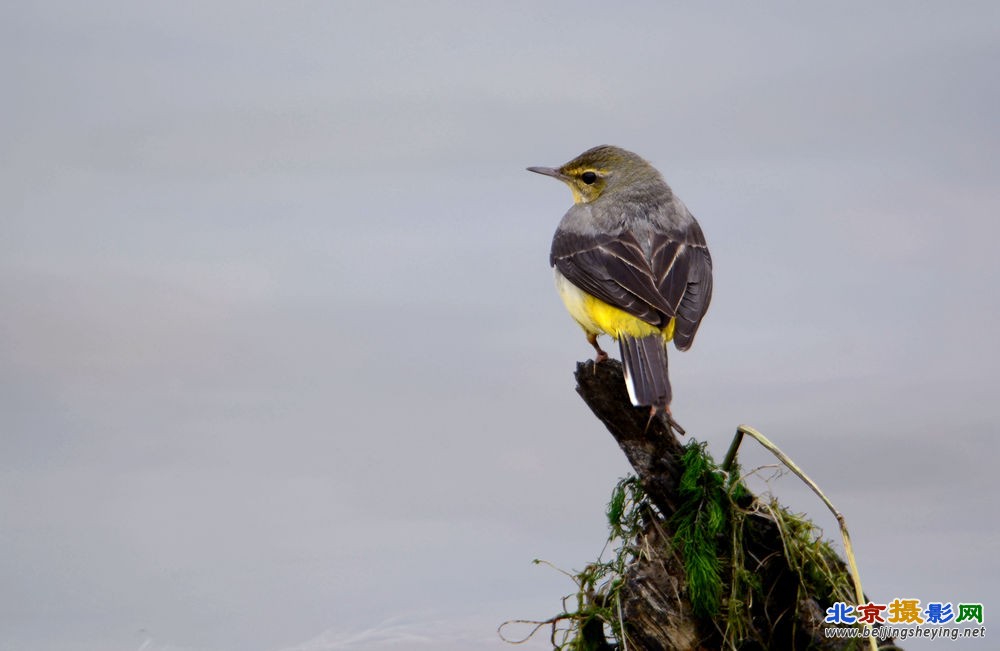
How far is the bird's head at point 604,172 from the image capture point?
10.7m

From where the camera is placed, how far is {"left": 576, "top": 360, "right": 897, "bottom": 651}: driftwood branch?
724cm

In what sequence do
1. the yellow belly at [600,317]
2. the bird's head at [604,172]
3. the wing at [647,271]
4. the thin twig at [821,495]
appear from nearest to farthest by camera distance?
the thin twig at [821,495], the yellow belly at [600,317], the wing at [647,271], the bird's head at [604,172]

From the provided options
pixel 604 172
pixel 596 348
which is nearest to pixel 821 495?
pixel 596 348

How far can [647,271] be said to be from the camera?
9.02 m

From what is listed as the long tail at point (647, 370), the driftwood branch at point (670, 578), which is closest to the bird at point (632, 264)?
the long tail at point (647, 370)

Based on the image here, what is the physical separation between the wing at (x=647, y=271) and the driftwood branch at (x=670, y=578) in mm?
1082

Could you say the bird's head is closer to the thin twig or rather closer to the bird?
the bird

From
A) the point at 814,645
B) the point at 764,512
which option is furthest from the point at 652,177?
Answer: the point at 814,645

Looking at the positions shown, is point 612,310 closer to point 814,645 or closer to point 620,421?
point 620,421

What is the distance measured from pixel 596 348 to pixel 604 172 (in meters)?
2.57

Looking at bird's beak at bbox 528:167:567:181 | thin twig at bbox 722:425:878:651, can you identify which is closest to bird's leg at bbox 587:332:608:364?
thin twig at bbox 722:425:878:651

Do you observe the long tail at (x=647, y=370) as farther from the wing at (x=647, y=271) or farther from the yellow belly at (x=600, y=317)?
the wing at (x=647, y=271)

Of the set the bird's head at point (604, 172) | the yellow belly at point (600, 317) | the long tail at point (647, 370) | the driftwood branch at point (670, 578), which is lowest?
the driftwood branch at point (670, 578)

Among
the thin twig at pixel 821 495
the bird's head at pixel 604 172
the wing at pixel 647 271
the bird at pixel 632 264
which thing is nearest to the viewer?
the thin twig at pixel 821 495
